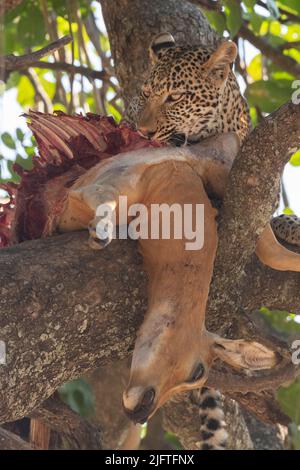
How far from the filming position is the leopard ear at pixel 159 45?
4.88 m

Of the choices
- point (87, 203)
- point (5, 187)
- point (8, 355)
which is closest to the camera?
point (8, 355)

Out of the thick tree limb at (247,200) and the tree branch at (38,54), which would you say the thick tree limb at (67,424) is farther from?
the tree branch at (38,54)

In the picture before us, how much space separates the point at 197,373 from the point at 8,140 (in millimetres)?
3102

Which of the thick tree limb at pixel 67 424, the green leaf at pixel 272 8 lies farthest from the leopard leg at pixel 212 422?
the green leaf at pixel 272 8

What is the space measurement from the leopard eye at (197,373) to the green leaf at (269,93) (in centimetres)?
243

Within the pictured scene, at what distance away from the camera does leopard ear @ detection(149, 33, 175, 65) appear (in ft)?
16.0

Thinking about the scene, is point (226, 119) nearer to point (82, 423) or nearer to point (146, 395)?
point (82, 423)

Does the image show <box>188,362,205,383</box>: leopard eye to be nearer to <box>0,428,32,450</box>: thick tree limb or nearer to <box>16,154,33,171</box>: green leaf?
<box>0,428,32,450</box>: thick tree limb

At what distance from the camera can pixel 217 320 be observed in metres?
3.41

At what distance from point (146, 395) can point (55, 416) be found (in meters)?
0.78

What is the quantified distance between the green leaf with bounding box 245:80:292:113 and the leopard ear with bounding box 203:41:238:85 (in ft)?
1.42

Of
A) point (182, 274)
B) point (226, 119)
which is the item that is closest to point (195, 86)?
point (226, 119)

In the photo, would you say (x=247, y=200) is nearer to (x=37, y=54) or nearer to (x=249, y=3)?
(x=37, y=54)

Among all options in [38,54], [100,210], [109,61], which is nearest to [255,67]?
[109,61]
